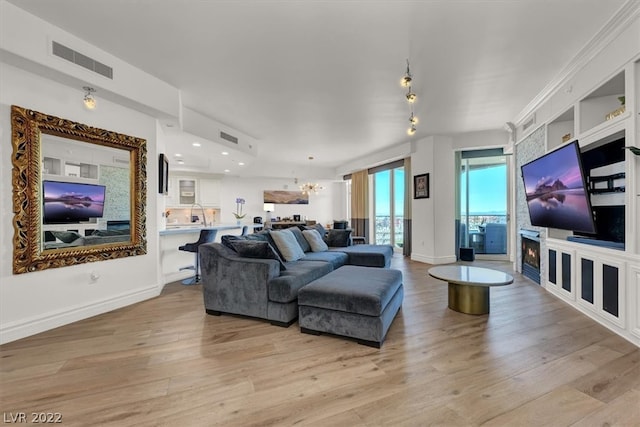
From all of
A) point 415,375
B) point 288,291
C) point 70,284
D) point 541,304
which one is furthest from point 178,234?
point 541,304

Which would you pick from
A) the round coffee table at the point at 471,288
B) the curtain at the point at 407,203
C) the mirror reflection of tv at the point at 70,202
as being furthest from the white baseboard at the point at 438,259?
the mirror reflection of tv at the point at 70,202

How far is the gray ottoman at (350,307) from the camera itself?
2273 millimetres

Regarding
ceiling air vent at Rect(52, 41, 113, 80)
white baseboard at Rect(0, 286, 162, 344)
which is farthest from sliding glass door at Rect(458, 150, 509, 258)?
ceiling air vent at Rect(52, 41, 113, 80)

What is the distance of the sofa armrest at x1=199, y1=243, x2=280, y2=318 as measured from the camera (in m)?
2.82

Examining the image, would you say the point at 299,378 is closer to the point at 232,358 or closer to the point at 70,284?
the point at 232,358

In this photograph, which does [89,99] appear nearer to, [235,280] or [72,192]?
[72,192]

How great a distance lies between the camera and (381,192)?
27.6ft

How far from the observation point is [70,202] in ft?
9.58

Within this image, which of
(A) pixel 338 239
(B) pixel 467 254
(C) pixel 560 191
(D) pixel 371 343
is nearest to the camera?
(D) pixel 371 343

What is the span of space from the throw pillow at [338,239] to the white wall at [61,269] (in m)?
2.99

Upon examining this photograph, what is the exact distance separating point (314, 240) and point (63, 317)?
131 inches

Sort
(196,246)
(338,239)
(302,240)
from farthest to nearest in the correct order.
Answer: (338,239), (302,240), (196,246)

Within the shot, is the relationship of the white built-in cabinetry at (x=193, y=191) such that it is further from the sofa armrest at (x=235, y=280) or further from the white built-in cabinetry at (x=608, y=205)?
the white built-in cabinetry at (x=608, y=205)

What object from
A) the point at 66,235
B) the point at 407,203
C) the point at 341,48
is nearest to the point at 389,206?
the point at 407,203
